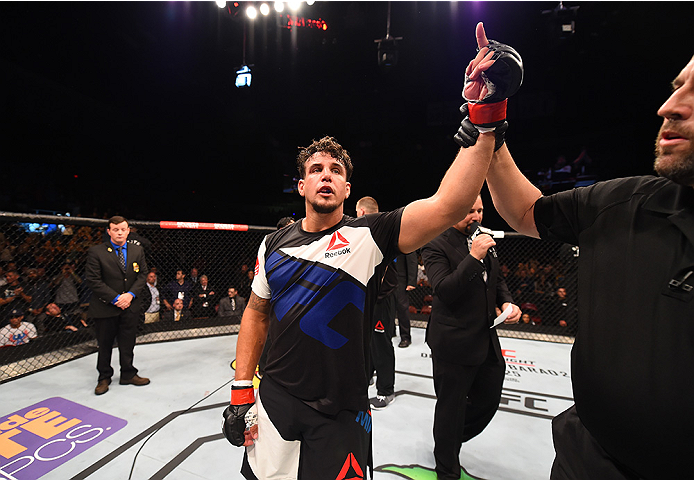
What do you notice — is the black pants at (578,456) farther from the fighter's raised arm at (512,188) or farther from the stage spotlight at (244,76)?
the stage spotlight at (244,76)

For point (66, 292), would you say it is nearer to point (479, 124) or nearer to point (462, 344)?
point (462, 344)

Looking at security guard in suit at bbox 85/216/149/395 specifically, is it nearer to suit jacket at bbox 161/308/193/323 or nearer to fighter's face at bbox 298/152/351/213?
suit jacket at bbox 161/308/193/323

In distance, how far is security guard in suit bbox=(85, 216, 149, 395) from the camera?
3684mm

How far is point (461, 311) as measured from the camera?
2164 mm

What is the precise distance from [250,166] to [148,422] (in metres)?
13.1

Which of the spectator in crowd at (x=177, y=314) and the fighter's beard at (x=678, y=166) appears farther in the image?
the spectator in crowd at (x=177, y=314)

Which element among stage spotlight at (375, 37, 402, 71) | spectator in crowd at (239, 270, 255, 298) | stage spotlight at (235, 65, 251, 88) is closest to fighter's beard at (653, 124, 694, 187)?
spectator in crowd at (239, 270, 255, 298)

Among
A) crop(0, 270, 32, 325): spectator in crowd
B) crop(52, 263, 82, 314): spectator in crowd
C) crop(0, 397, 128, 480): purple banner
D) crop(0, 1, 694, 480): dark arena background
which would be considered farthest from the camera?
crop(52, 263, 82, 314): spectator in crowd

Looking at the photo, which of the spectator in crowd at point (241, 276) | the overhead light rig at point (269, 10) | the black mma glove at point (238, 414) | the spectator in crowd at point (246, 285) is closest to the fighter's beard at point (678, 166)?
the black mma glove at point (238, 414)

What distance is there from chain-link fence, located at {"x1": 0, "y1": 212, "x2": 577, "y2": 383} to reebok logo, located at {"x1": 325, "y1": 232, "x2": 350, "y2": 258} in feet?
13.2

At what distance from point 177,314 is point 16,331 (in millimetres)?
2214

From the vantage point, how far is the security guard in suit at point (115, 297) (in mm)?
3684

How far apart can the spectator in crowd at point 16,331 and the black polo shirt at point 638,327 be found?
20.2 ft

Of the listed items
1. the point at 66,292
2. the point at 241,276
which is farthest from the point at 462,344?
the point at 241,276
